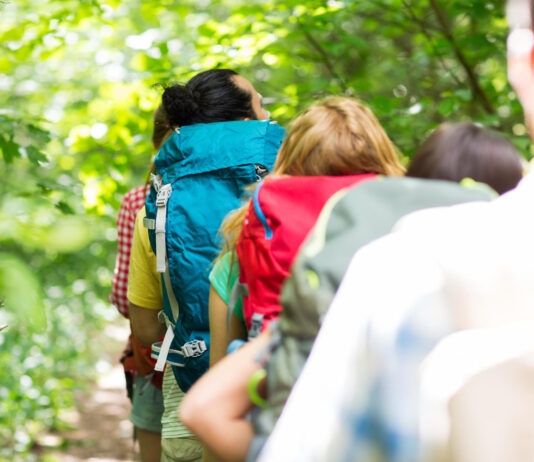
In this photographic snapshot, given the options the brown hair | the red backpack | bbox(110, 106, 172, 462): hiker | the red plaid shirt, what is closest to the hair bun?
bbox(110, 106, 172, 462): hiker

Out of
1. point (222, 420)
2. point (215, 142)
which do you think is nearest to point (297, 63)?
point (215, 142)

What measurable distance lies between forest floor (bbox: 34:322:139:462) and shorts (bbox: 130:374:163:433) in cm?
191

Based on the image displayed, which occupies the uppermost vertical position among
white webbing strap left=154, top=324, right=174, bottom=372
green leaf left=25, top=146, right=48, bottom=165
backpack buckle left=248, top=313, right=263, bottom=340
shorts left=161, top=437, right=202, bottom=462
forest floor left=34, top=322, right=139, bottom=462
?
backpack buckle left=248, top=313, right=263, bottom=340

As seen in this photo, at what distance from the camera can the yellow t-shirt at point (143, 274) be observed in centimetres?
263

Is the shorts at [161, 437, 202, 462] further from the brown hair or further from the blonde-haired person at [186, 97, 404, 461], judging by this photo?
the brown hair

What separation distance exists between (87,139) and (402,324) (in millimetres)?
3488

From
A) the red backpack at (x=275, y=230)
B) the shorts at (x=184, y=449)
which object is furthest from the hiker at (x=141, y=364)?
the red backpack at (x=275, y=230)

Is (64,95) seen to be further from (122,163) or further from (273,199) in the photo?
(273,199)

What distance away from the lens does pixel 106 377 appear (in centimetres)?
749

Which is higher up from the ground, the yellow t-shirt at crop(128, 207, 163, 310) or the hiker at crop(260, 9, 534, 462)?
the hiker at crop(260, 9, 534, 462)

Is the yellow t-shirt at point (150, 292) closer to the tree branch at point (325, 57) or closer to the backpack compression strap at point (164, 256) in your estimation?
the backpack compression strap at point (164, 256)

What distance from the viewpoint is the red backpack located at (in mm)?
1469

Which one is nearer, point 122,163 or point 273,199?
point 273,199

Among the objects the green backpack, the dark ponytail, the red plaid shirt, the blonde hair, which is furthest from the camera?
the red plaid shirt
